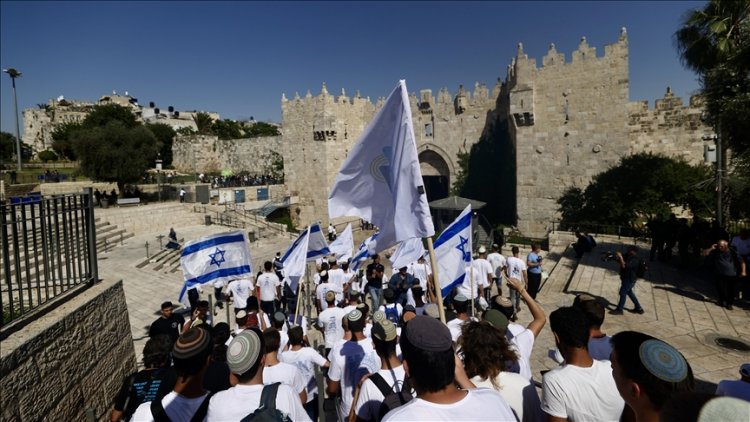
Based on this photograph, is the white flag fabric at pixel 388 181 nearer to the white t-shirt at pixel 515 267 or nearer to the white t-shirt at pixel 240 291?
the white t-shirt at pixel 240 291

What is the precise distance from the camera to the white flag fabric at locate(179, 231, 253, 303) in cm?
636

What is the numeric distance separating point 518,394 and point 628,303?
7296 millimetres

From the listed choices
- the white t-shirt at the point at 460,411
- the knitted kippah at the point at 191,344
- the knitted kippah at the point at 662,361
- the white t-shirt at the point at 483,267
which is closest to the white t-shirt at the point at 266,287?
the white t-shirt at the point at 483,267

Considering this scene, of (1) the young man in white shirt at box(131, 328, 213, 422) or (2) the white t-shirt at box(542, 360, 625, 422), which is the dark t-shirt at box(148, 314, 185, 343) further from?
(2) the white t-shirt at box(542, 360, 625, 422)

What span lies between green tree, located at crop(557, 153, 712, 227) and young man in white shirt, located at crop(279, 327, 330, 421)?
1409cm

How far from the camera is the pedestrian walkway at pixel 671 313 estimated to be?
552 cm

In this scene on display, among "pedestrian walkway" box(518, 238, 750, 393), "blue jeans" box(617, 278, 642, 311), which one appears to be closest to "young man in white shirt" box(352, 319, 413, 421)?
"pedestrian walkway" box(518, 238, 750, 393)

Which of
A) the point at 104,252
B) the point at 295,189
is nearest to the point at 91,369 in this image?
the point at 104,252

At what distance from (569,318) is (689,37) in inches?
511

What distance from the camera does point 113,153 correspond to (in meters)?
22.9

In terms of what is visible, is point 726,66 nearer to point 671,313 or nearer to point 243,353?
point 671,313

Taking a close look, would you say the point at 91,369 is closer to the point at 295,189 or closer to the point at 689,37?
the point at 689,37

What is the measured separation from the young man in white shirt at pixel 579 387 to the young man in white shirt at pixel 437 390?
0.73 metres

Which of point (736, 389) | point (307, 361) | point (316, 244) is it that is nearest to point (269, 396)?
point (307, 361)
